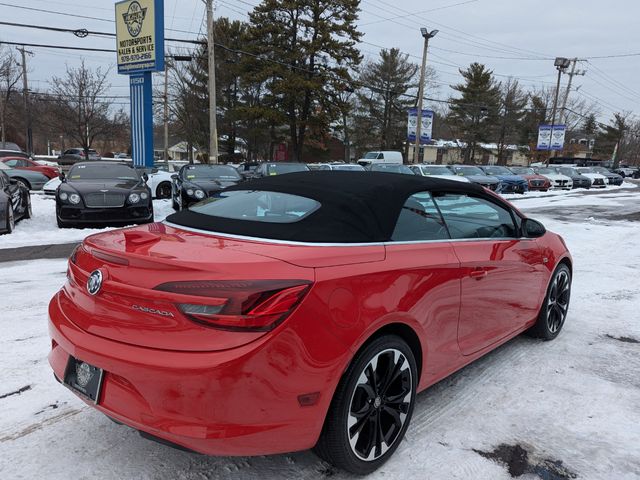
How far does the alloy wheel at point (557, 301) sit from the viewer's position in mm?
4379

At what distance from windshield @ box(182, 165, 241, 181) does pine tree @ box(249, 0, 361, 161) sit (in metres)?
25.2

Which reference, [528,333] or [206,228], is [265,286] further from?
[528,333]

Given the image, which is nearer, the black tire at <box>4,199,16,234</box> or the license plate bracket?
the license plate bracket

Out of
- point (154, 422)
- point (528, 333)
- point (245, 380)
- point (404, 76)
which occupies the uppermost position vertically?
point (404, 76)

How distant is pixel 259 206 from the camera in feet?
10.1

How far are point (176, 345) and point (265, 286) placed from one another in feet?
1.43

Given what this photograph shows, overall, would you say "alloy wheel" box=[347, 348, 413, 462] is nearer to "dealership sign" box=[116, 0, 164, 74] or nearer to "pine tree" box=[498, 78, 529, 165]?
"dealership sign" box=[116, 0, 164, 74]

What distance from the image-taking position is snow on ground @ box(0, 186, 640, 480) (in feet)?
8.14

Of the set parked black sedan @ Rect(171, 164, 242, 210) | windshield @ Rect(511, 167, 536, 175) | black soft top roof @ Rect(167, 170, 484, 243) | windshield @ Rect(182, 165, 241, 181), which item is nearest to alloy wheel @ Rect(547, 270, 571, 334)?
black soft top roof @ Rect(167, 170, 484, 243)

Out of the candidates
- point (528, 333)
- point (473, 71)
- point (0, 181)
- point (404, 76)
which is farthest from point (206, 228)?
point (473, 71)

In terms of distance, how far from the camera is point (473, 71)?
58.5 meters

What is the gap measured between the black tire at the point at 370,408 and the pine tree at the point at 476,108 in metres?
59.6

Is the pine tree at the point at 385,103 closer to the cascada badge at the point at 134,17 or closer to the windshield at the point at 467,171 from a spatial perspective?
the windshield at the point at 467,171

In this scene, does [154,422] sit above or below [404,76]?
below
